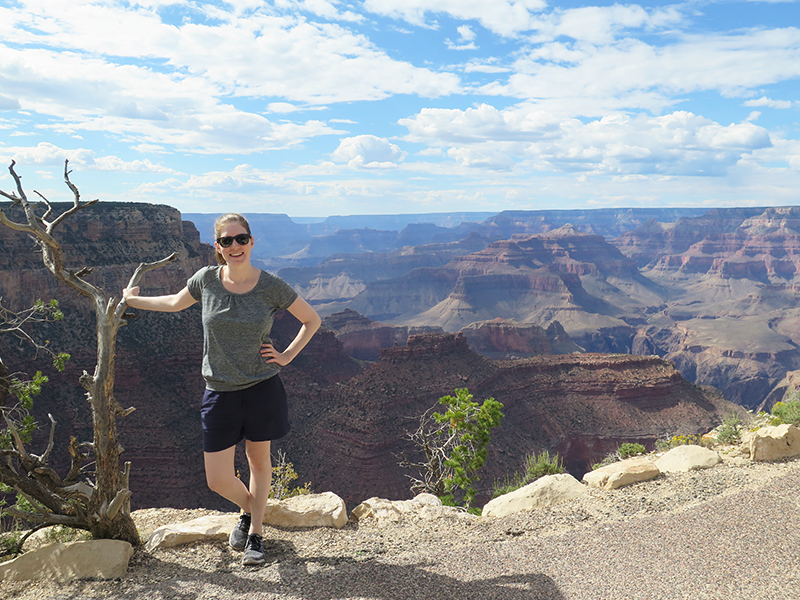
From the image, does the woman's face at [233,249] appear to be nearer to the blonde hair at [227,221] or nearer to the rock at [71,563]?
the blonde hair at [227,221]

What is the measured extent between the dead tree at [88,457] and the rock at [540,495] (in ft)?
17.4

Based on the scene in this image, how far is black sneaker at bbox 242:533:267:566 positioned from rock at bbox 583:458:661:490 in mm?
5305

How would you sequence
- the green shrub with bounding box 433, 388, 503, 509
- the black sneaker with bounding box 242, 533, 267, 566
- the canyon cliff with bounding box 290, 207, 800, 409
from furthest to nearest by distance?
the canyon cliff with bounding box 290, 207, 800, 409 → the green shrub with bounding box 433, 388, 503, 509 → the black sneaker with bounding box 242, 533, 267, 566

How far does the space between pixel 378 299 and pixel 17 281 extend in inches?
5672

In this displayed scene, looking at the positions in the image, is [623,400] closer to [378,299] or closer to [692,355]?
[692,355]

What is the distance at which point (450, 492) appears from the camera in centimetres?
1507

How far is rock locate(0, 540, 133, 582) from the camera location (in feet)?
18.5

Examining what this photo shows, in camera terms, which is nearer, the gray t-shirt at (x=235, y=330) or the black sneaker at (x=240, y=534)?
the gray t-shirt at (x=235, y=330)

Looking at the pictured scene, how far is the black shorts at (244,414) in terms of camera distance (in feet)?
18.0

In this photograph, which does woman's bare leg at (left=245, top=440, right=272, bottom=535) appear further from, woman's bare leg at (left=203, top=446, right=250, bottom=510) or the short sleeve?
the short sleeve

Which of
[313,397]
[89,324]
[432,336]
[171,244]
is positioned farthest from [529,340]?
[89,324]

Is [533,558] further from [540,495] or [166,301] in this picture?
[166,301]

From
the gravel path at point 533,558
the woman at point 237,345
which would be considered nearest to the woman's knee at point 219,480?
the woman at point 237,345

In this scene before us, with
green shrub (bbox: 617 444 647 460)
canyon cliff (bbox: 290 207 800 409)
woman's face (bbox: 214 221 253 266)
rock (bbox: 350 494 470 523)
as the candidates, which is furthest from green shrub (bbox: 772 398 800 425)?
canyon cliff (bbox: 290 207 800 409)
